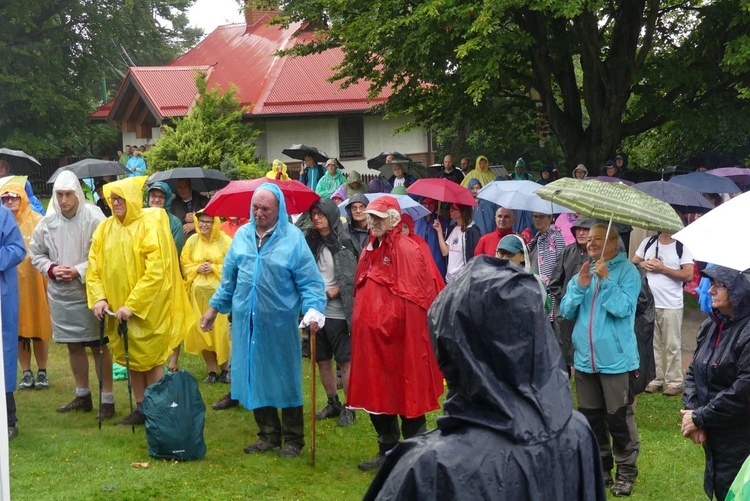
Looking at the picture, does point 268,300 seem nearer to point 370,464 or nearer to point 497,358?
point 370,464

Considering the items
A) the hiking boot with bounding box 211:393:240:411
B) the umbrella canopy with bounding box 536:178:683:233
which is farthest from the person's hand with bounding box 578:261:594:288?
the hiking boot with bounding box 211:393:240:411

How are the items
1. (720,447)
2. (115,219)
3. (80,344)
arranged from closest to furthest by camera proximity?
(720,447) → (115,219) → (80,344)

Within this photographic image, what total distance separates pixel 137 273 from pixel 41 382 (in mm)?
2650

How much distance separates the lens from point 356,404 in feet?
23.2

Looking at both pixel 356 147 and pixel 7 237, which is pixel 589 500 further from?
pixel 356 147

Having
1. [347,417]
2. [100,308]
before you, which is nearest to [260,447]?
[347,417]

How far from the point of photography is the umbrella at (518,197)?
30.8ft

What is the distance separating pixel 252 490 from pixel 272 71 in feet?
83.7

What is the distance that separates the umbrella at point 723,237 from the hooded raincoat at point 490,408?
263cm

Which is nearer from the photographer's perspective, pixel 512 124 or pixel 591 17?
pixel 591 17

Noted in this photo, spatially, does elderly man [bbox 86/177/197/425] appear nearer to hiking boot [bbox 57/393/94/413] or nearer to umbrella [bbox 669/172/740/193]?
hiking boot [bbox 57/393/94/413]

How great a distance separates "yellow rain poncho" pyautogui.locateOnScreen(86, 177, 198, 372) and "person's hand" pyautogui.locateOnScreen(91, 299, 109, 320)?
0.19 ft

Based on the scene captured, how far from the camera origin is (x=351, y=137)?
32.4 meters

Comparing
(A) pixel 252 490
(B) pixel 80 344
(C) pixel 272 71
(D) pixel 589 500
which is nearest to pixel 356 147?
(C) pixel 272 71
